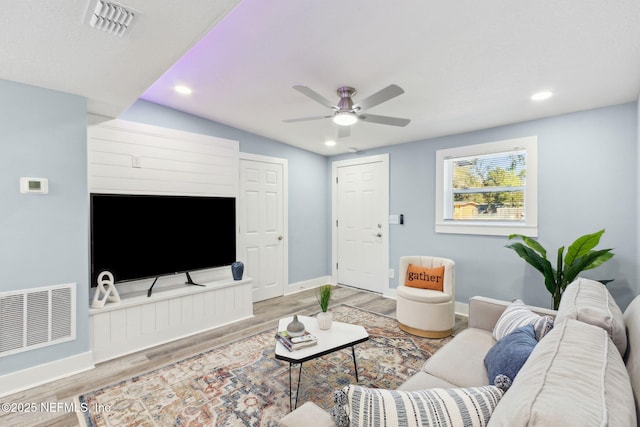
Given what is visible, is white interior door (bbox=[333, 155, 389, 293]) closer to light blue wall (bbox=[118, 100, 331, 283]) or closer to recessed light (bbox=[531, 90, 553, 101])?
light blue wall (bbox=[118, 100, 331, 283])

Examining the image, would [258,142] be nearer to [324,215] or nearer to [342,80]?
[324,215]

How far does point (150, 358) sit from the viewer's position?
2756 millimetres

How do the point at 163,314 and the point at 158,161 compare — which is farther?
the point at 158,161

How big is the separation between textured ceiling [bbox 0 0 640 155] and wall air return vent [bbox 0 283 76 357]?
63.7 inches

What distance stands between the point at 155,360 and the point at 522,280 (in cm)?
391

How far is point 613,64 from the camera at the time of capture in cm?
219

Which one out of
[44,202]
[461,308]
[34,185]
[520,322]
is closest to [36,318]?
[44,202]

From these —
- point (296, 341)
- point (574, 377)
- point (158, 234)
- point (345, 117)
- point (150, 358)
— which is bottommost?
point (150, 358)

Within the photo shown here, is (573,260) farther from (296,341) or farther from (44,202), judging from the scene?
(44,202)

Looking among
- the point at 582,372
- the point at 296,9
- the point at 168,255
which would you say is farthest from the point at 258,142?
the point at 582,372

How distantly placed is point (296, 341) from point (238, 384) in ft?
2.29

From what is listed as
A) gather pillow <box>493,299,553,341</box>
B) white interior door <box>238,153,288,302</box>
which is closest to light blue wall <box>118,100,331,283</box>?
white interior door <box>238,153,288,302</box>

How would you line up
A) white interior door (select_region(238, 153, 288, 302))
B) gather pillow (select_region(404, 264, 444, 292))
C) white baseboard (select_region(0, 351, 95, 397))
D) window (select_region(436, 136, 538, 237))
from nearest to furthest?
white baseboard (select_region(0, 351, 95, 397))
gather pillow (select_region(404, 264, 444, 292))
window (select_region(436, 136, 538, 237))
white interior door (select_region(238, 153, 288, 302))

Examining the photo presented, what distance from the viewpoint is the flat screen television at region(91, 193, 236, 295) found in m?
2.83
